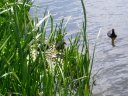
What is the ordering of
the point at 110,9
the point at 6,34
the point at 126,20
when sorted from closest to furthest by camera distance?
the point at 6,34 < the point at 126,20 < the point at 110,9

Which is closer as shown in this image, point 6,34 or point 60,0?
point 6,34

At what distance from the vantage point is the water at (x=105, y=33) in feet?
27.8

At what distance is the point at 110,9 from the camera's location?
16.9m

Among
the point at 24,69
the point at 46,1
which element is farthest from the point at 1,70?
the point at 46,1

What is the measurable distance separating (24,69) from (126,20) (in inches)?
430

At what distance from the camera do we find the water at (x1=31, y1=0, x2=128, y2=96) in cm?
848

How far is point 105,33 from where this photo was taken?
553 inches

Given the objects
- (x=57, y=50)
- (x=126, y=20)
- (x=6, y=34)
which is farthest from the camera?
(x=126, y=20)

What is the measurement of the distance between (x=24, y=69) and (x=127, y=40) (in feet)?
27.8

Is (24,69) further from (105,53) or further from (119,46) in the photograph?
(119,46)

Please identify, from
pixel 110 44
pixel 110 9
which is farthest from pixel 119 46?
pixel 110 9

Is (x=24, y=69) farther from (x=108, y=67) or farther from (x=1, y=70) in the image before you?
(x=108, y=67)

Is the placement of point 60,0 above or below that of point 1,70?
below

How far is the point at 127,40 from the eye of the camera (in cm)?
1245
